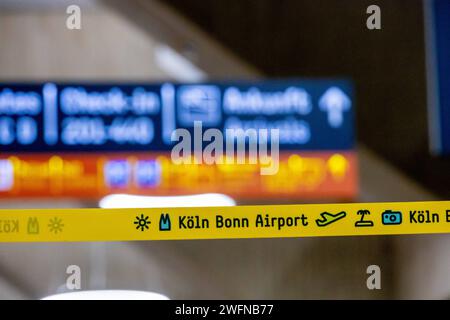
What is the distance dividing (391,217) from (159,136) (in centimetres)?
53

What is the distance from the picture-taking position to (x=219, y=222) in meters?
1.77

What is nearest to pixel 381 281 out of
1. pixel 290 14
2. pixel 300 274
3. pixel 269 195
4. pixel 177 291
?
pixel 300 274

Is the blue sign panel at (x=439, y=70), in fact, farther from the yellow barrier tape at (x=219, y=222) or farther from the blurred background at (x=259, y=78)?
the yellow barrier tape at (x=219, y=222)

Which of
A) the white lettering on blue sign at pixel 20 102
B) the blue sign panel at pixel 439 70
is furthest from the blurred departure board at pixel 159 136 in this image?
the blue sign panel at pixel 439 70

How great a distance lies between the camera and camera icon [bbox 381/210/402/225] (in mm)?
1783

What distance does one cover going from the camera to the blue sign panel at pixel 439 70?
1.82 m

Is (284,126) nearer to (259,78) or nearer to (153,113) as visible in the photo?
(259,78)

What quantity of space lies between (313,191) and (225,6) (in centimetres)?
45

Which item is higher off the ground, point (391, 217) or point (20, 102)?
point (20, 102)

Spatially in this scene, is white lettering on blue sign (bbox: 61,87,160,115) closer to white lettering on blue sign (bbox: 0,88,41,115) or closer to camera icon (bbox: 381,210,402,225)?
white lettering on blue sign (bbox: 0,88,41,115)

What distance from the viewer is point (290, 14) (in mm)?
1834

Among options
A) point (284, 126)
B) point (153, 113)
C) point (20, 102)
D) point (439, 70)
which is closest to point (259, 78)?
point (284, 126)

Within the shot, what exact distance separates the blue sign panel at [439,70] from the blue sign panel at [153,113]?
20 centimetres

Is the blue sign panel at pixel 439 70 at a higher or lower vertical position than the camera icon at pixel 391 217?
higher
